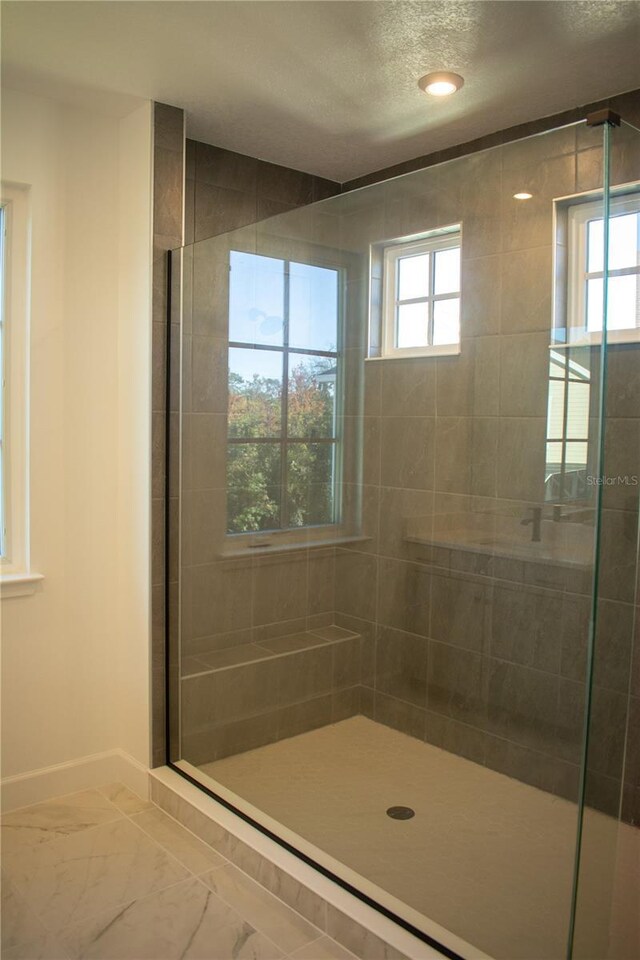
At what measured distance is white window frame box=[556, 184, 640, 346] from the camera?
1.75 metres

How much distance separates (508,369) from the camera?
→ 195cm

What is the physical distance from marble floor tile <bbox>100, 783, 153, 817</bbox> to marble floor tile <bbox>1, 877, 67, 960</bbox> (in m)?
0.55

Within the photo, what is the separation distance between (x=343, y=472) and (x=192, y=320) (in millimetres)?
876

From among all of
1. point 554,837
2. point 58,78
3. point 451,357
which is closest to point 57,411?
point 58,78

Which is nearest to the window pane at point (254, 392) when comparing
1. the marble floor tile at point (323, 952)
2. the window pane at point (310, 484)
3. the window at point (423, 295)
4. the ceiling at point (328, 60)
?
the window pane at point (310, 484)

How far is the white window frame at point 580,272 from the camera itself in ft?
5.75

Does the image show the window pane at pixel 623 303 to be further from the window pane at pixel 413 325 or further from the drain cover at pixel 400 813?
the drain cover at pixel 400 813

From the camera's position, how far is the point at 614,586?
6.18 ft

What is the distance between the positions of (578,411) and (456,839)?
1.14 m

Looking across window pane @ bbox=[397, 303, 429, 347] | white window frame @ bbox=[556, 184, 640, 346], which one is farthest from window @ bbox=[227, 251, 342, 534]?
white window frame @ bbox=[556, 184, 640, 346]

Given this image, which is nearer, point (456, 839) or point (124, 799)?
point (456, 839)

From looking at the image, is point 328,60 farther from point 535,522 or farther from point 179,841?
point 179,841

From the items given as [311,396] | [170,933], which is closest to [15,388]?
[311,396]
